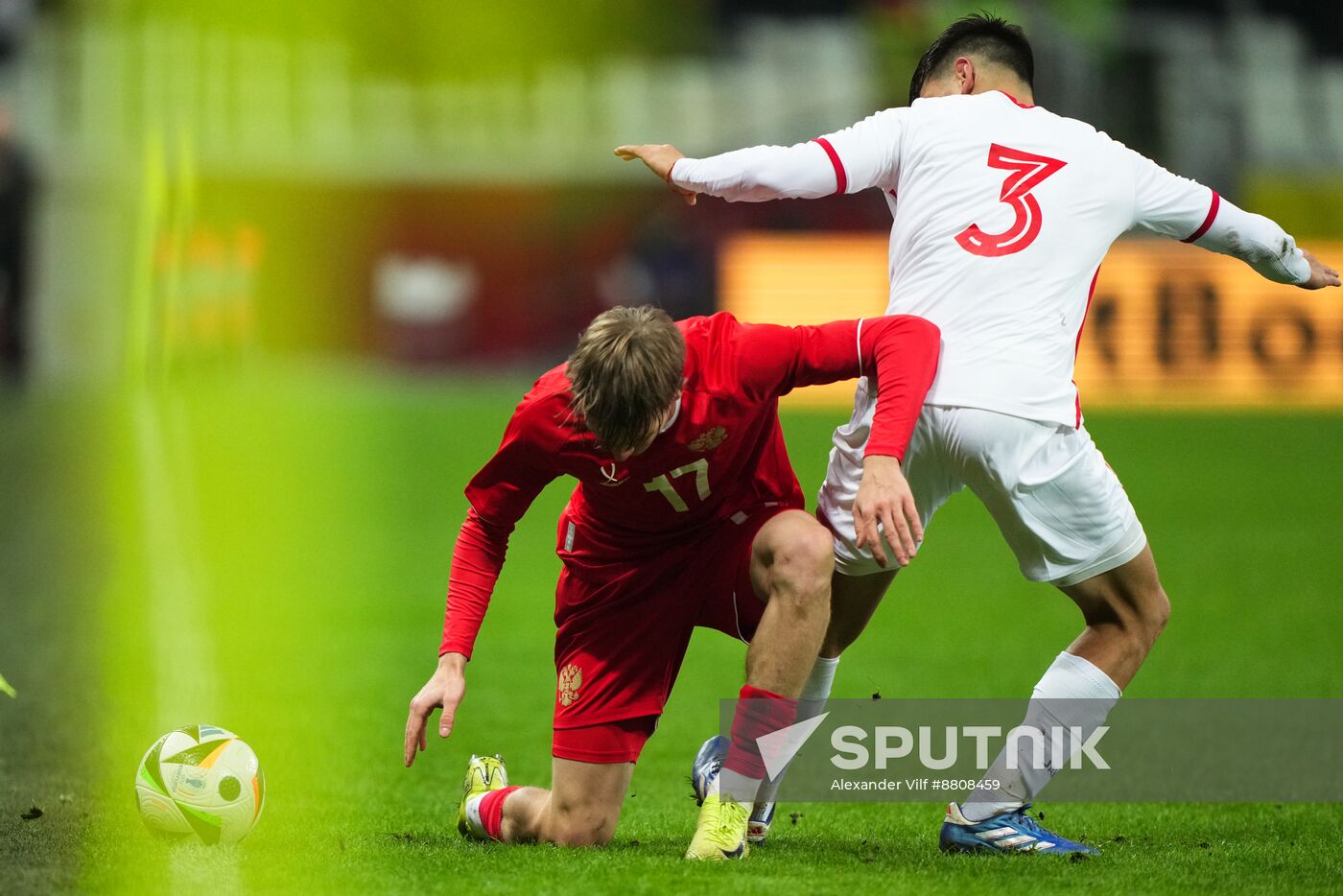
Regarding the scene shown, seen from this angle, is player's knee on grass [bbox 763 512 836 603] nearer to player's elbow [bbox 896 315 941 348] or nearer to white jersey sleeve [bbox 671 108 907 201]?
player's elbow [bbox 896 315 941 348]

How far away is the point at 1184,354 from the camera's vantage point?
16.3 meters

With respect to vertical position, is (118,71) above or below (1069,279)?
above

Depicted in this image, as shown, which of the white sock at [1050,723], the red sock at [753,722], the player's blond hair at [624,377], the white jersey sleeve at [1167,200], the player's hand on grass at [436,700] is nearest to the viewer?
the player's blond hair at [624,377]

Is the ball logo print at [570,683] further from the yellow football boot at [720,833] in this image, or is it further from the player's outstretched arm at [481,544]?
the yellow football boot at [720,833]

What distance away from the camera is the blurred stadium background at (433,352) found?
17.5 feet

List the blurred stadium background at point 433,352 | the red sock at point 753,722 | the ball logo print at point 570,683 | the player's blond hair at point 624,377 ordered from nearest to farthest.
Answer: the player's blond hair at point 624,377, the red sock at point 753,722, the ball logo print at point 570,683, the blurred stadium background at point 433,352

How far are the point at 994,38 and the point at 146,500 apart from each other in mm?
9733

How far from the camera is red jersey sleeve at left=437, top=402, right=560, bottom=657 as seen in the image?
3705mm

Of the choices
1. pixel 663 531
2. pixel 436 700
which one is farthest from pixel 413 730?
pixel 663 531

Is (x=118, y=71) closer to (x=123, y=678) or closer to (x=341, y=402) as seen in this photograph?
(x=341, y=402)

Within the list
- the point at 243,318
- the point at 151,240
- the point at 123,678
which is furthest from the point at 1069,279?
the point at 243,318

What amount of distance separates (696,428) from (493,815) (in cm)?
104

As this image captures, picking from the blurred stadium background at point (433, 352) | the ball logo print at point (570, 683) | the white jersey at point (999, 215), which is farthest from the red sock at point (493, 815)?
the white jersey at point (999, 215)

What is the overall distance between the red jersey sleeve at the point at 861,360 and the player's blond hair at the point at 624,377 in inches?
9.4
